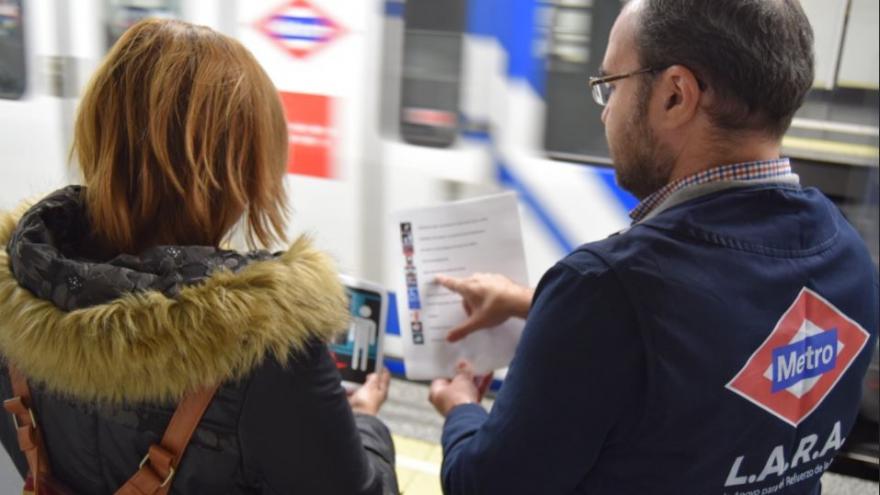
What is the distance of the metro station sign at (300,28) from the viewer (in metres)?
3.31

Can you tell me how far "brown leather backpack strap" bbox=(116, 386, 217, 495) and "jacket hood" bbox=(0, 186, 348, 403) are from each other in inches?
0.9

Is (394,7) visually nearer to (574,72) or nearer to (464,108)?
(464,108)

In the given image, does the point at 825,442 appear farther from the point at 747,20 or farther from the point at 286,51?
the point at 286,51

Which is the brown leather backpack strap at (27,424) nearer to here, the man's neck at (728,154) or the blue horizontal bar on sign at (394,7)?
the man's neck at (728,154)

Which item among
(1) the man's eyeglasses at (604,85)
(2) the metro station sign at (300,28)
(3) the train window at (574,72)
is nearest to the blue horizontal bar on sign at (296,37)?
(2) the metro station sign at (300,28)

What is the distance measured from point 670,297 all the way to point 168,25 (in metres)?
0.90

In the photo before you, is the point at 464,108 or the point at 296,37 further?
the point at 296,37

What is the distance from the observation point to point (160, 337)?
3.90ft

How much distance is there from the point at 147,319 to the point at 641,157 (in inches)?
33.1

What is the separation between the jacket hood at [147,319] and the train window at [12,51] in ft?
10.3

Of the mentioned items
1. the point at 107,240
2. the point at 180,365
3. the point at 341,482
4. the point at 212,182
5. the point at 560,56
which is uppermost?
the point at 560,56

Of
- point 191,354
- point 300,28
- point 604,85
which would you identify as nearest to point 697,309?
point 604,85

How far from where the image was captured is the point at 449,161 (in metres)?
3.33

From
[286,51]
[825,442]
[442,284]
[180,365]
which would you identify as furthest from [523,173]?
[180,365]
